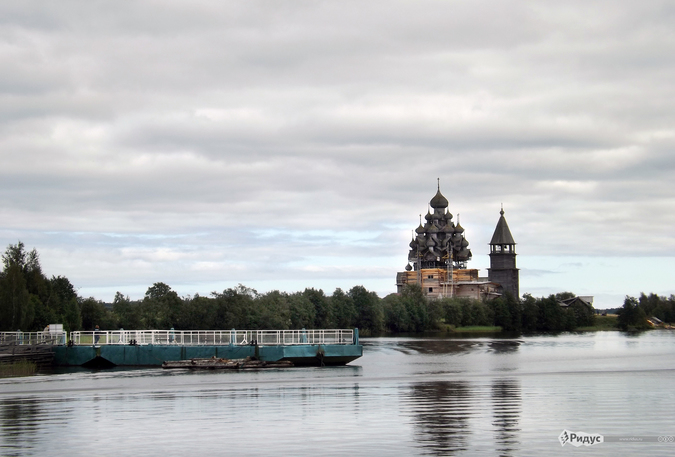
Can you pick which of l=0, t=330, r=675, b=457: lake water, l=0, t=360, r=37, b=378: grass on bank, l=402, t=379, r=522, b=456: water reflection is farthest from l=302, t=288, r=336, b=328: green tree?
l=402, t=379, r=522, b=456: water reflection

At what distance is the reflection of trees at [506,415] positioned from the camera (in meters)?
25.7

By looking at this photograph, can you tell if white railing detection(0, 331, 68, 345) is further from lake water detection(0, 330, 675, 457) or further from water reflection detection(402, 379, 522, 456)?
water reflection detection(402, 379, 522, 456)

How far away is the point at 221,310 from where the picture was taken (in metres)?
112

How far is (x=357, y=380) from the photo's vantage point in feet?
168

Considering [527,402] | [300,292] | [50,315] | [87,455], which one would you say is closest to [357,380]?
[527,402]

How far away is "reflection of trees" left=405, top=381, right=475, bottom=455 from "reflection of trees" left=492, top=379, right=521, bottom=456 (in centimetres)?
109

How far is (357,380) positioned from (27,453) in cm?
2855

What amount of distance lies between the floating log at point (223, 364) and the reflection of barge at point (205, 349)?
69.1 inches

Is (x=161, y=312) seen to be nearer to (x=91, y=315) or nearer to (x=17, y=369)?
(x=91, y=315)

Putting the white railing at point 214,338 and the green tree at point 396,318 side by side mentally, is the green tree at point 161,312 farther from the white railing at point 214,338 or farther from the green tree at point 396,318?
the green tree at point 396,318

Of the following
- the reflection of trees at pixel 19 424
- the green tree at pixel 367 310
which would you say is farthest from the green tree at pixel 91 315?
the reflection of trees at pixel 19 424

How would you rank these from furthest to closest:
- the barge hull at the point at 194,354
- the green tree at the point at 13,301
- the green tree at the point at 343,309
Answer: the green tree at the point at 343,309 → the green tree at the point at 13,301 → the barge hull at the point at 194,354

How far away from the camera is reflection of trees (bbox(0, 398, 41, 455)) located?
25984 mm

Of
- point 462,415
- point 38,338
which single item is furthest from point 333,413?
point 38,338
